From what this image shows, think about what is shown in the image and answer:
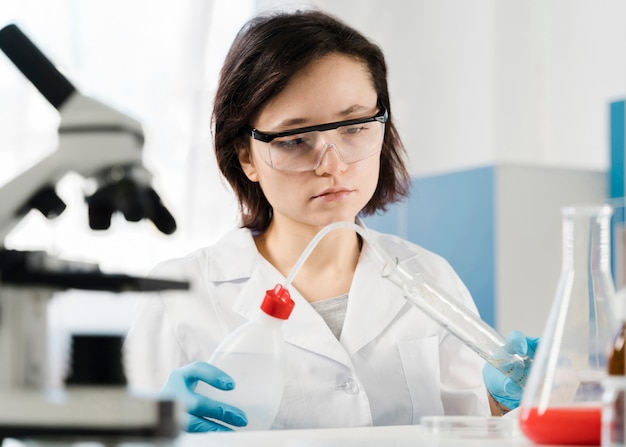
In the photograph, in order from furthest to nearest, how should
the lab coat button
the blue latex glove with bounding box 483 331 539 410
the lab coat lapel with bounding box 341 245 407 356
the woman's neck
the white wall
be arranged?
1. the white wall
2. the woman's neck
3. the lab coat lapel with bounding box 341 245 407 356
4. the lab coat button
5. the blue latex glove with bounding box 483 331 539 410

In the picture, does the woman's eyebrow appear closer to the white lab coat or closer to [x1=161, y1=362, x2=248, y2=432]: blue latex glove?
the white lab coat

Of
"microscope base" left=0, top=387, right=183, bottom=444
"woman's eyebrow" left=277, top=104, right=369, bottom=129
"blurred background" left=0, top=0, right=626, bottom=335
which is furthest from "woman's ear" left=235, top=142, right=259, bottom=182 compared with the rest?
"microscope base" left=0, top=387, right=183, bottom=444

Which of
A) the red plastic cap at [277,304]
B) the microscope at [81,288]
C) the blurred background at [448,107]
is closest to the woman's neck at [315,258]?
the red plastic cap at [277,304]

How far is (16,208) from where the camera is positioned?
0.84 metres

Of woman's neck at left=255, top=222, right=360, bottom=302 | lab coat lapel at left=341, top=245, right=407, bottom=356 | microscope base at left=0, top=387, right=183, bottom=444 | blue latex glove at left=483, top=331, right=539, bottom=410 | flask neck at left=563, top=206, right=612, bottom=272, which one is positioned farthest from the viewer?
woman's neck at left=255, top=222, right=360, bottom=302

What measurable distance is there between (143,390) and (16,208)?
21 cm

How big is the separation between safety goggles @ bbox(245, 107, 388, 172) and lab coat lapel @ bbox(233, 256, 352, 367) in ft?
0.75

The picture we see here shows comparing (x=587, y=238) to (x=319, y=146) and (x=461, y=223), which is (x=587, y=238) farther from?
(x=461, y=223)

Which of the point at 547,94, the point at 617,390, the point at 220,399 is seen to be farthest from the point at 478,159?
the point at 617,390

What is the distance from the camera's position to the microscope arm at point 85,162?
0.79m

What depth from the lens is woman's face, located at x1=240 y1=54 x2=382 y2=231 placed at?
68.2 inches

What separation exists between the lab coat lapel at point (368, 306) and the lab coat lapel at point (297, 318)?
6 cm

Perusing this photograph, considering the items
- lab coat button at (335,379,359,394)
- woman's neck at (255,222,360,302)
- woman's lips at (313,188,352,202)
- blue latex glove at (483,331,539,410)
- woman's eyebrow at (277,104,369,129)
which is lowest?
lab coat button at (335,379,359,394)

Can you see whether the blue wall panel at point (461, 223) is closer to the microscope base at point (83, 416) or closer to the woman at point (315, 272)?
the woman at point (315, 272)
